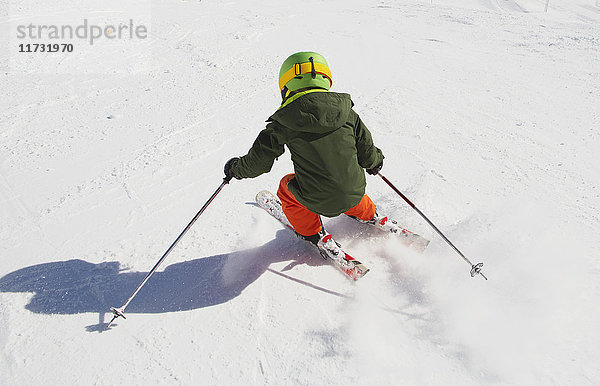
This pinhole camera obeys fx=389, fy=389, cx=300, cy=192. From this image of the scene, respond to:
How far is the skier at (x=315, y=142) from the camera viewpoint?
2.18m

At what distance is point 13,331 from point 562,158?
5.17 meters

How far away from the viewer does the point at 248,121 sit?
5227 millimetres

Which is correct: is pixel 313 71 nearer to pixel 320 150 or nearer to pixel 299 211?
pixel 320 150

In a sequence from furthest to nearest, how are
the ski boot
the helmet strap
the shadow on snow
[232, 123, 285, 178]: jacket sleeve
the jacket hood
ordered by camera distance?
the ski boot < the shadow on snow < [232, 123, 285, 178]: jacket sleeve < the helmet strap < the jacket hood

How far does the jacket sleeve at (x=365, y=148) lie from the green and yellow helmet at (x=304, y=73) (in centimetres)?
35

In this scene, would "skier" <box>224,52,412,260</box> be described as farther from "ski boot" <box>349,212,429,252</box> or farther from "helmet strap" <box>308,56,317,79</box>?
"ski boot" <box>349,212,429,252</box>

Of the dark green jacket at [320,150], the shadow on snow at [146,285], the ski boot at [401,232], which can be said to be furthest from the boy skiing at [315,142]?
the shadow on snow at [146,285]

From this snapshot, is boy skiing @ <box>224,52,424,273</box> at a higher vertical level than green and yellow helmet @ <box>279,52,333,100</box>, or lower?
lower

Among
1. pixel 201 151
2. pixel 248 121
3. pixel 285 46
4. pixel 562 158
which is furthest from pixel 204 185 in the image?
pixel 285 46

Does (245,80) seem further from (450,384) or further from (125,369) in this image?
(450,384)

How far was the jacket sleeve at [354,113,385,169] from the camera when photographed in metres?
2.52

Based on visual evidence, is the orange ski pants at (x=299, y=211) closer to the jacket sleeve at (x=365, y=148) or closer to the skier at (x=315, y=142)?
the skier at (x=315, y=142)

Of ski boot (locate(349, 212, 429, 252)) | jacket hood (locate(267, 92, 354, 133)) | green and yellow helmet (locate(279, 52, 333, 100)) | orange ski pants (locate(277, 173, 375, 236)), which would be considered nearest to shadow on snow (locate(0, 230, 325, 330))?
orange ski pants (locate(277, 173, 375, 236))

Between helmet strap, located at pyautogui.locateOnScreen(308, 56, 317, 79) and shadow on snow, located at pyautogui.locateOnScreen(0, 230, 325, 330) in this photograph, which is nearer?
helmet strap, located at pyautogui.locateOnScreen(308, 56, 317, 79)
